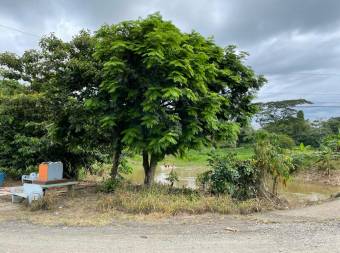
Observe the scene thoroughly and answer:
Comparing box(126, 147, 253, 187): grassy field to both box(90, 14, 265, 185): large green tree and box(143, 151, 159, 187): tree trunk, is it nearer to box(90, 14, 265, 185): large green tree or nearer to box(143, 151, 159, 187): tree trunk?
box(143, 151, 159, 187): tree trunk

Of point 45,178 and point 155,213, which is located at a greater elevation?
point 45,178

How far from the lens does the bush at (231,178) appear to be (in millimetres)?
10242

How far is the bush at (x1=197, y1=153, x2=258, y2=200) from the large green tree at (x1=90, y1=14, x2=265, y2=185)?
742 mm

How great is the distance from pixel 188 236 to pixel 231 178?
153 inches

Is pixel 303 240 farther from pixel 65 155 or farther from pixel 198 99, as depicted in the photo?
pixel 65 155

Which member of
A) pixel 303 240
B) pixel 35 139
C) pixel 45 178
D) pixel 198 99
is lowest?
pixel 303 240

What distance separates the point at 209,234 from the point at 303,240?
63.3 inches

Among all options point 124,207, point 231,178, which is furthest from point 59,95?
point 231,178

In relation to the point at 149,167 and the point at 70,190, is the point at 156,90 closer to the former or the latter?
the point at 149,167

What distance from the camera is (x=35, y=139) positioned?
516 inches

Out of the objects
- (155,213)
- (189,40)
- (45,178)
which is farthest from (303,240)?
(45,178)

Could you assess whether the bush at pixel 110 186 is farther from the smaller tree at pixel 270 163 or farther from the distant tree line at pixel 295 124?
the distant tree line at pixel 295 124

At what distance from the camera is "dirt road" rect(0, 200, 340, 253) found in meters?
5.92

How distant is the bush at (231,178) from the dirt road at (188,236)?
175 cm
